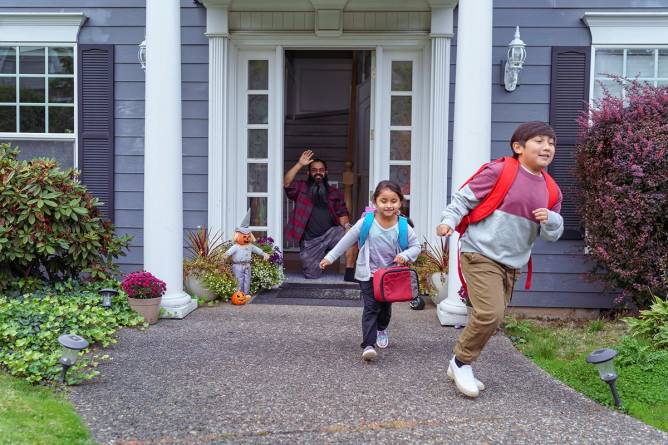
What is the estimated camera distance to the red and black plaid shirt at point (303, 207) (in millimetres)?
7137

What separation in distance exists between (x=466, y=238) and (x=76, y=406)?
2316mm

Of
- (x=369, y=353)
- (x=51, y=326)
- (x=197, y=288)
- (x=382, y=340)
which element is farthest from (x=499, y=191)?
(x=197, y=288)

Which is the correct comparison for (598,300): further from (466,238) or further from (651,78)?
(466,238)

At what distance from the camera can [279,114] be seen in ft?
21.4

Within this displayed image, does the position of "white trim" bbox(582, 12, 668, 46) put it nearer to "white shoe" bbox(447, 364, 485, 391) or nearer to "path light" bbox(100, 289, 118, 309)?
"white shoe" bbox(447, 364, 485, 391)

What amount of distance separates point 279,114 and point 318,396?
3769mm

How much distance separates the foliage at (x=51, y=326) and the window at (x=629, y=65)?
4899mm

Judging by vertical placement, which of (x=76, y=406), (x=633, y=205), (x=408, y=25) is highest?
(x=408, y=25)

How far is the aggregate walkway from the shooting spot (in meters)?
2.97

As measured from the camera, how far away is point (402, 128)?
6.46m

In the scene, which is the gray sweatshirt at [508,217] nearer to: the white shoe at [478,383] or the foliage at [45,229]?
the white shoe at [478,383]

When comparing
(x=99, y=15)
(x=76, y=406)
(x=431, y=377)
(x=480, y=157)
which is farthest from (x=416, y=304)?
(x=99, y=15)

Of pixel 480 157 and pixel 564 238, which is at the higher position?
pixel 480 157

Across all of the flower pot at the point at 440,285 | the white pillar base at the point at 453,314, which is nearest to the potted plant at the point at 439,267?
the flower pot at the point at 440,285
